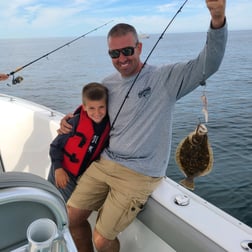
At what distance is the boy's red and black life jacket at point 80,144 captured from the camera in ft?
7.67

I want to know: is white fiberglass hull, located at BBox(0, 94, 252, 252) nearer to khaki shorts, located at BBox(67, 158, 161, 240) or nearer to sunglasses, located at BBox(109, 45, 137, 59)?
khaki shorts, located at BBox(67, 158, 161, 240)

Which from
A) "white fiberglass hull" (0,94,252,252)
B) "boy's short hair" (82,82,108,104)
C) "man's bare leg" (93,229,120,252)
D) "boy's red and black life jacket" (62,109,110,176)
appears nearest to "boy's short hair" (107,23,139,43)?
"boy's short hair" (82,82,108,104)

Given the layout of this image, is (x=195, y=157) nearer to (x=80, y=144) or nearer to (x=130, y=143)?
(x=130, y=143)

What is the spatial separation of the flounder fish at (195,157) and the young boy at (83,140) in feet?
2.42

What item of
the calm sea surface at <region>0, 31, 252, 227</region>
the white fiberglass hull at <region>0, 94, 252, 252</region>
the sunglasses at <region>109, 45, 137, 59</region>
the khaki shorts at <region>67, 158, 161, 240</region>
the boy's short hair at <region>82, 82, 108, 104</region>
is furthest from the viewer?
the calm sea surface at <region>0, 31, 252, 227</region>

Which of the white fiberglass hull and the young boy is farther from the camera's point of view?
the young boy

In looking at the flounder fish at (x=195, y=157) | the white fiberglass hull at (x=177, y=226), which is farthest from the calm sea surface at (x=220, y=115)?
the white fiberglass hull at (x=177, y=226)

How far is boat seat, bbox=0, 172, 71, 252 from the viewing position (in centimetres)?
90

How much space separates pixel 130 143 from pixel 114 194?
0.35 meters

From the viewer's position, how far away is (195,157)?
8.58 ft

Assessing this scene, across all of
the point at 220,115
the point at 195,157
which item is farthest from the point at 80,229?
the point at 220,115

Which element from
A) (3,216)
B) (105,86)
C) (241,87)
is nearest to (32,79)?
(241,87)

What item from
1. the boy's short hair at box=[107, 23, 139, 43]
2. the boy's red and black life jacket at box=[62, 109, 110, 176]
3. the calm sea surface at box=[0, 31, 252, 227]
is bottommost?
the calm sea surface at box=[0, 31, 252, 227]

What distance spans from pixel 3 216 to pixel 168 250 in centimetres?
143
